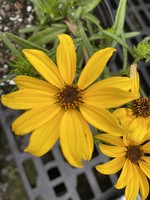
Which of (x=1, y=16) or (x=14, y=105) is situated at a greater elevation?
(x=1, y=16)

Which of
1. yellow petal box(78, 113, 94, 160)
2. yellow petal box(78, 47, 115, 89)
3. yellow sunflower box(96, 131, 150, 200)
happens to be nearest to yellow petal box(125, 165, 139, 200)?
yellow sunflower box(96, 131, 150, 200)

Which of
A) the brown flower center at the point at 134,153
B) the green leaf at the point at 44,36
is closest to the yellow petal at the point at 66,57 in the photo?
the brown flower center at the point at 134,153

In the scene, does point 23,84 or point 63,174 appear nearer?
point 23,84

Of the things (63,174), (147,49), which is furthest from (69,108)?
(63,174)

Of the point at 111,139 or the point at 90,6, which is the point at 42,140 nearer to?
the point at 111,139

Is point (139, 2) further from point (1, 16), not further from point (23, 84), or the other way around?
point (23, 84)

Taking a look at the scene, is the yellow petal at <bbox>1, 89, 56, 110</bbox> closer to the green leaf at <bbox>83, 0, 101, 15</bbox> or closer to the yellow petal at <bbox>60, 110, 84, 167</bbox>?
the yellow petal at <bbox>60, 110, 84, 167</bbox>
